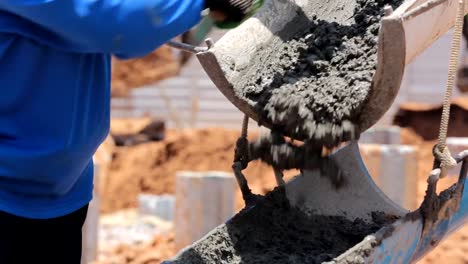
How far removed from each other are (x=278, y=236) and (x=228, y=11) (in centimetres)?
71

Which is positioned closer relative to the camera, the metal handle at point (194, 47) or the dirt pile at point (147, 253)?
the metal handle at point (194, 47)

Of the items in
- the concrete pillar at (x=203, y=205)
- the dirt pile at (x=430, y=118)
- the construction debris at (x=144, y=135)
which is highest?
the concrete pillar at (x=203, y=205)

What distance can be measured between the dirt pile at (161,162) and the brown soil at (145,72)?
3.97 meters

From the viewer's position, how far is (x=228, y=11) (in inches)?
90.7

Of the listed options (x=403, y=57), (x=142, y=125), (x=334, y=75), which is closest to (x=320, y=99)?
(x=334, y=75)

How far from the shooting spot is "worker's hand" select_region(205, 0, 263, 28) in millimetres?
2271

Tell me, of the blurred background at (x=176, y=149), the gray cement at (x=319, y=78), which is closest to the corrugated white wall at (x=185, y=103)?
the blurred background at (x=176, y=149)

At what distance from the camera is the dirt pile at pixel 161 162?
10.1 m

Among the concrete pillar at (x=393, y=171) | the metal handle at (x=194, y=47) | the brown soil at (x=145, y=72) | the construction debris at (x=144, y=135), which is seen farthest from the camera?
the brown soil at (x=145, y=72)

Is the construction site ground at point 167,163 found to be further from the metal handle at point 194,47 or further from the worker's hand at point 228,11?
the worker's hand at point 228,11

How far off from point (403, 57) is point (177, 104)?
13.7m

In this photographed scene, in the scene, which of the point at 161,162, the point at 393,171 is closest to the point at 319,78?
the point at 393,171

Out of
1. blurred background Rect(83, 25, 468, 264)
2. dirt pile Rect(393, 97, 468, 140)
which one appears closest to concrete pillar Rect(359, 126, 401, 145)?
blurred background Rect(83, 25, 468, 264)

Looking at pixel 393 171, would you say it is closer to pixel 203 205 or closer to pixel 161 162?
pixel 203 205
